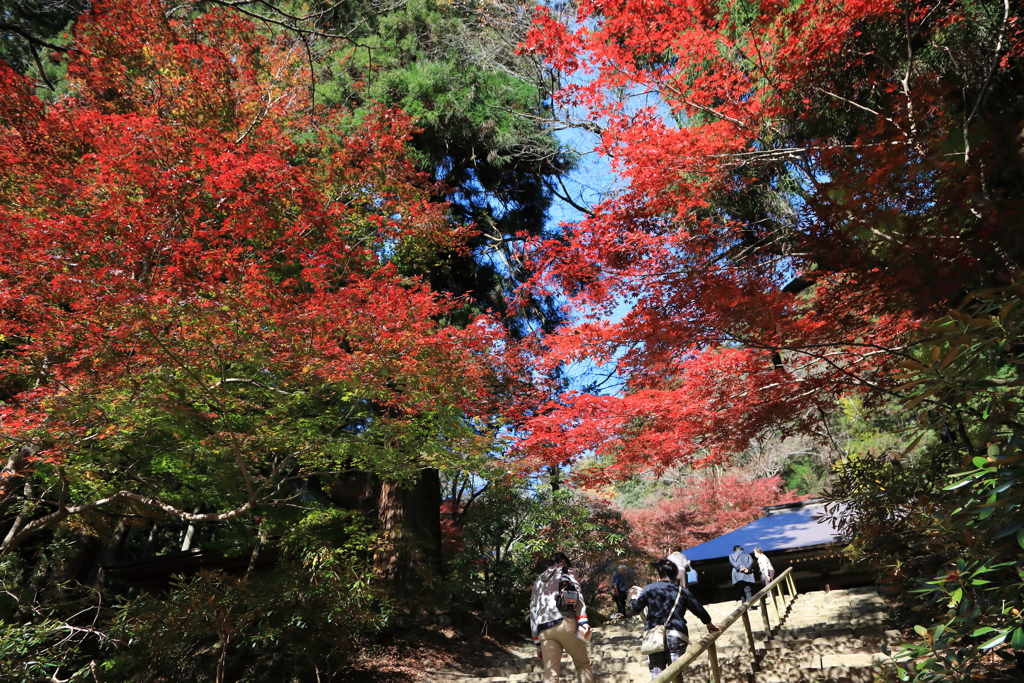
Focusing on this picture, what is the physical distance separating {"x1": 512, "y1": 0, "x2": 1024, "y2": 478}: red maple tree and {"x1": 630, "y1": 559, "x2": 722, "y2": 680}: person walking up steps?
8.69 feet

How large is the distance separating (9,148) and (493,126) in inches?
333

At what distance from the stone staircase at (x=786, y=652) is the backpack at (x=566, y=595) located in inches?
82.8

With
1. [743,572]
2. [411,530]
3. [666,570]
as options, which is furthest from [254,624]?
[743,572]

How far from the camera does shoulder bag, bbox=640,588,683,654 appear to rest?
14.7 ft

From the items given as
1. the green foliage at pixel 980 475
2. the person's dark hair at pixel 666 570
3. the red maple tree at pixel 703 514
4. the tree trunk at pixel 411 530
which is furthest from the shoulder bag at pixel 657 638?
the red maple tree at pixel 703 514

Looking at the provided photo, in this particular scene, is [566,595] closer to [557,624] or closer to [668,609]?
[557,624]

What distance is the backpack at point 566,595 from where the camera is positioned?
15.7ft

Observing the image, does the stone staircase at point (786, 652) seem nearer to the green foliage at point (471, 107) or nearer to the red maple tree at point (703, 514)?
the green foliage at point (471, 107)

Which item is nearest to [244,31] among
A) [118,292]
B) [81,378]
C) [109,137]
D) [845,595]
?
[109,137]

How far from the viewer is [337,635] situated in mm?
7133

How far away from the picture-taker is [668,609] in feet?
15.1

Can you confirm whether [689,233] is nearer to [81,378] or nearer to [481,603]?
[81,378]

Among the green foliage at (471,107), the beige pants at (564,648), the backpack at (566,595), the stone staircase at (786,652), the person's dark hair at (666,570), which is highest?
the green foliage at (471,107)

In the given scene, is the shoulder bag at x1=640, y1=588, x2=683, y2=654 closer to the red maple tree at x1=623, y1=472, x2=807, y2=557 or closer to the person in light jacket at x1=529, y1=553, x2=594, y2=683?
the person in light jacket at x1=529, y1=553, x2=594, y2=683
